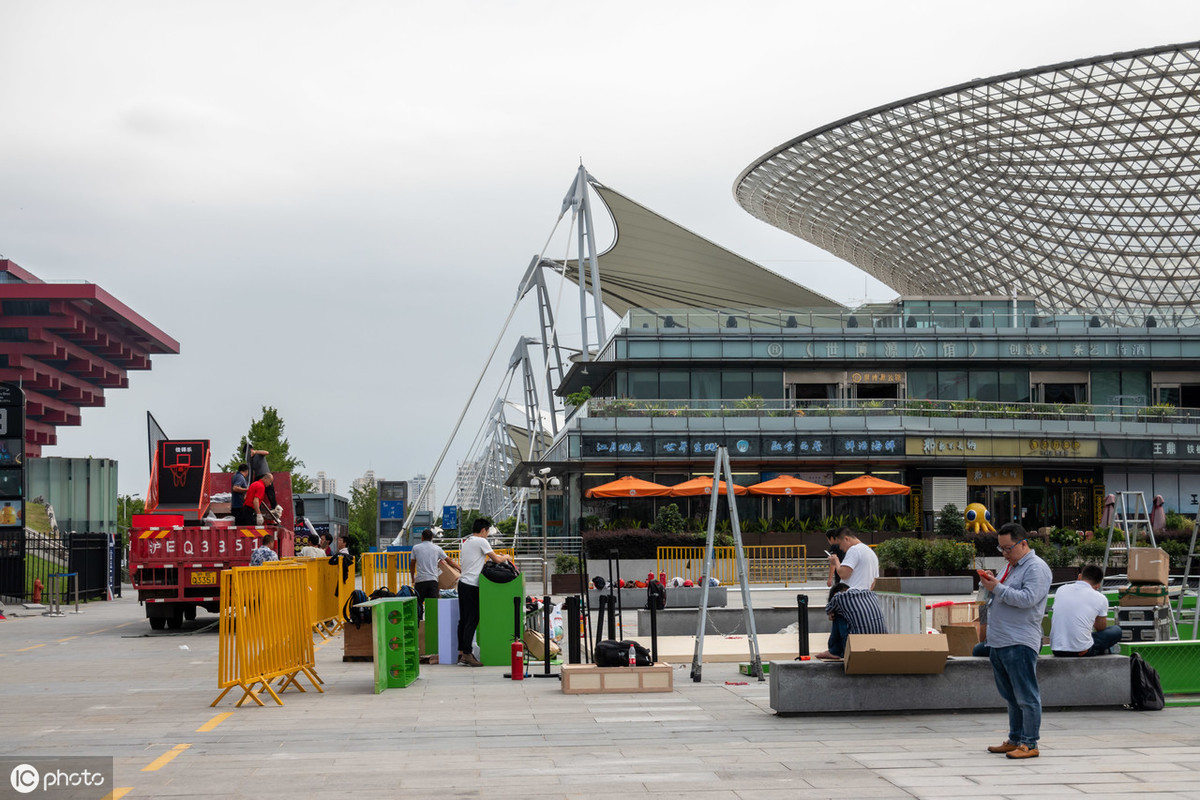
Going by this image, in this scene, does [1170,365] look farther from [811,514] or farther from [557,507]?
[557,507]

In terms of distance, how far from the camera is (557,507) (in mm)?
61594

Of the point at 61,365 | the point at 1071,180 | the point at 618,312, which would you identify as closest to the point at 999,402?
the point at 1071,180

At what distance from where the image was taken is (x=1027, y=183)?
225 feet

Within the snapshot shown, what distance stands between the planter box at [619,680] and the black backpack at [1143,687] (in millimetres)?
4436

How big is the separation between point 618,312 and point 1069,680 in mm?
66580

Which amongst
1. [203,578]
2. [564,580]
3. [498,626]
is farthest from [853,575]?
[564,580]

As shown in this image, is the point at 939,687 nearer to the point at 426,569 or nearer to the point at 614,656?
the point at 614,656

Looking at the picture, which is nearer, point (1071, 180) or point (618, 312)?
point (1071, 180)

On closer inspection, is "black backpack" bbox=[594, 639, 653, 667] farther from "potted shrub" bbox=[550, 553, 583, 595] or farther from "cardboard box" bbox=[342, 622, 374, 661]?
"potted shrub" bbox=[550, 553, 583, 595]

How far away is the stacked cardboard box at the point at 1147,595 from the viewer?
49.8 ft

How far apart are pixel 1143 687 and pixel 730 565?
25.3 m

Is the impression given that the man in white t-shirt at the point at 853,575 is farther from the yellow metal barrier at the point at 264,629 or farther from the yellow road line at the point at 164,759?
the yellow road line at the point at 164,759

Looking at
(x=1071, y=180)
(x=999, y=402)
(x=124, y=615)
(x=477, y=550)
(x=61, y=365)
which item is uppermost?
(x=1071, y=180)

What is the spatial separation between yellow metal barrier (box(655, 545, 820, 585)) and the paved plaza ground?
22247 mm
